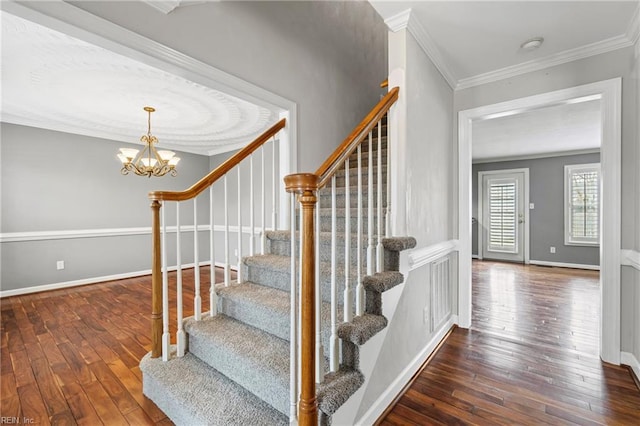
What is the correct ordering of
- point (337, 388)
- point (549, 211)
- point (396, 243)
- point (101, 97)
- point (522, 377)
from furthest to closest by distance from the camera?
point (549, 211), point (101, 97), point (522, 377), point (396, 243), point (337, 388)

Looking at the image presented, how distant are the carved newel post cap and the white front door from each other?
711 cm

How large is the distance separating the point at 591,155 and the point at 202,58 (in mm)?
7339

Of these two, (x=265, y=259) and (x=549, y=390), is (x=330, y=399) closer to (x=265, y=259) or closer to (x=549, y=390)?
(x=265, y=259)

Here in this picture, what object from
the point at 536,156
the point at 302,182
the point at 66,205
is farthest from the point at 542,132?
the point at 66,205

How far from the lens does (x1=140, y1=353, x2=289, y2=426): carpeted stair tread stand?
1309 millimetres

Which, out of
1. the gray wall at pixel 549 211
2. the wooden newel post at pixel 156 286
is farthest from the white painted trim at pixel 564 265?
the wooden newel post at pixel 156 286

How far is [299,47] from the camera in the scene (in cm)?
273

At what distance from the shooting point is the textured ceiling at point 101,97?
2279mm

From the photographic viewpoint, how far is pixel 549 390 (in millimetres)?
1859

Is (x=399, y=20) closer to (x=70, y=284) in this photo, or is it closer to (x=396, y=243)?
(x=396, y=243)

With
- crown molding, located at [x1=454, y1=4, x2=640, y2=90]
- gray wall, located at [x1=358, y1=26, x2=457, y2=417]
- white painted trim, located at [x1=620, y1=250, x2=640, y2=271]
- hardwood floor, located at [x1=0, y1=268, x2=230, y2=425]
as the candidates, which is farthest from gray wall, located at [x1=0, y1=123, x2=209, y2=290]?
white painted trim, located at [x1=620, y1=250, x2=640, y2=271]

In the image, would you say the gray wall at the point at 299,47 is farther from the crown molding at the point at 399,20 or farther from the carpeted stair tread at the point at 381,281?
the carpeted stair tread at the point at 381,281

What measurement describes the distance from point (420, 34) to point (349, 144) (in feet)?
4.22

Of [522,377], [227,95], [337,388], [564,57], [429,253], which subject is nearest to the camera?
[337,388]
